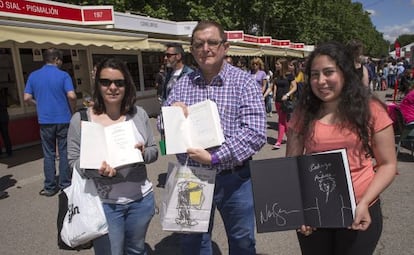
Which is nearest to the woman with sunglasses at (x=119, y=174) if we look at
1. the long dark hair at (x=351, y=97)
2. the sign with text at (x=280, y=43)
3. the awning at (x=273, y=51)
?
the long dark hair at (x=351, y=97)

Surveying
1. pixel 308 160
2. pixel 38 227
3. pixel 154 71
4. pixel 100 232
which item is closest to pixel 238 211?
pixel 308 160

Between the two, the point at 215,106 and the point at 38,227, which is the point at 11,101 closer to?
the point at 38,227

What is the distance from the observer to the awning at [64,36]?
5916mm

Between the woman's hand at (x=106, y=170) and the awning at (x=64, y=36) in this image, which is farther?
the awning at (x=64, y=36)

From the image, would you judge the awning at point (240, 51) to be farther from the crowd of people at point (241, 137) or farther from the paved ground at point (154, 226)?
the crowd of people at point (241, 137)

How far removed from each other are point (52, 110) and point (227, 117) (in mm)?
3613

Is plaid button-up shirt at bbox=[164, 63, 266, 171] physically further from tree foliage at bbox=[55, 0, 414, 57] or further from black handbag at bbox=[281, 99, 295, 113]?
black handbag at bbox=[281, 99, 295, 113]

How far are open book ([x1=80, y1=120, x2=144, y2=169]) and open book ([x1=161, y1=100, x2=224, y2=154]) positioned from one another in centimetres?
24

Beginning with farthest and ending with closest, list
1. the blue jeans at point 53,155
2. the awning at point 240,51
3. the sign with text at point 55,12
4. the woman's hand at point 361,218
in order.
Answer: the awning at point 240,51
the sign with text at point 55,12
the blue jeans at point 53,155
the woman's hand at point 361,218

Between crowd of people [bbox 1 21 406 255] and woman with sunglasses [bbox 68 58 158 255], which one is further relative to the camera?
woman with sunglasses [bbox 68 58 158 255]

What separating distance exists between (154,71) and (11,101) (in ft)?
20.8

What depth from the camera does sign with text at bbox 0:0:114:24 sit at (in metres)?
7.64

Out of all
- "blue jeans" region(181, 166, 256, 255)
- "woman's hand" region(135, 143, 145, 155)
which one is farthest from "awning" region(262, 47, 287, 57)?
"woman's hand" region(135, 143, 145, 155)
